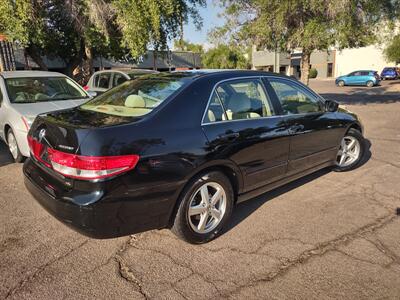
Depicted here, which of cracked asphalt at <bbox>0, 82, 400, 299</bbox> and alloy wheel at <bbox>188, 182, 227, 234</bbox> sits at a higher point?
alloy wheel at <bbox>188, 182, 227, 234</bbox>

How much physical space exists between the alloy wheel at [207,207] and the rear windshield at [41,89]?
424 cm

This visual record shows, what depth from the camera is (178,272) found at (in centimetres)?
292

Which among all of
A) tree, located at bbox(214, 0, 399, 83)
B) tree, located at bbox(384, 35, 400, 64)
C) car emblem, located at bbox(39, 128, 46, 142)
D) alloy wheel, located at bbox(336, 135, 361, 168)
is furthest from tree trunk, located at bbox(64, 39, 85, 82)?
tree, located at bbox(384, 35, 400, 64)

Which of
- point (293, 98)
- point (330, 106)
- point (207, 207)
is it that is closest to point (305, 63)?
point (330, 106)

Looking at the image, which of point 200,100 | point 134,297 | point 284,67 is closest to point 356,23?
point 200,100

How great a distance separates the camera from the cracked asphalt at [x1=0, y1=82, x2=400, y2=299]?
2697 mm

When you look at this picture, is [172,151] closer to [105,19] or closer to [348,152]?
[348,152]

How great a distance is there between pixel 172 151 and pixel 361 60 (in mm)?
55454

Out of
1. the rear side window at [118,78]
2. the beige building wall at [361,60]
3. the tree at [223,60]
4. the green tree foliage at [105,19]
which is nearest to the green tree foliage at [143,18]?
the green tree foliage at [105,19]

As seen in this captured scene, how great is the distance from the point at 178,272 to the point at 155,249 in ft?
1.42

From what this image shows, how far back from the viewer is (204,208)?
3.33m

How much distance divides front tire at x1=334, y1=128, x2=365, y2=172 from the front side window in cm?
108

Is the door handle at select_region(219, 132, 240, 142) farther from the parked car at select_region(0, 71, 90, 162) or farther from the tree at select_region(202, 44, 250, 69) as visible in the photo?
the tree at select_region(202, 44, 250, 69)

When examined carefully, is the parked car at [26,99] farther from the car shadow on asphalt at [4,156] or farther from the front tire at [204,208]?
the front tire at [204,208]
